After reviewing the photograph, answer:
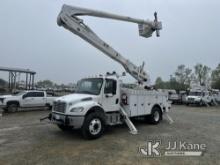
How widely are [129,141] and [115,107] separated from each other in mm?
1856

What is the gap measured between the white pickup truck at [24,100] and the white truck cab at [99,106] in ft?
27.9

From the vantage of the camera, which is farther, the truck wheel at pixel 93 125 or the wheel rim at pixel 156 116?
the wheel rim at pixel 156 116

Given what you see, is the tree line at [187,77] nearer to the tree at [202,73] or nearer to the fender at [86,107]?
the tree at [202,73]

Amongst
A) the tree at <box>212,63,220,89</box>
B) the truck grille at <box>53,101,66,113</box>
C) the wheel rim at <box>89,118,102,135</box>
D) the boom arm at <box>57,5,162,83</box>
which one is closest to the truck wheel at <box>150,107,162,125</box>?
the boom arm at <box>57,5,162,83</box>

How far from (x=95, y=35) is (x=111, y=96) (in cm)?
295

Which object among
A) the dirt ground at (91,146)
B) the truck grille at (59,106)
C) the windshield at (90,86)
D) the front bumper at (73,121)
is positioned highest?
the windshield at (90,86)

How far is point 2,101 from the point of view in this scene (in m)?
15.6

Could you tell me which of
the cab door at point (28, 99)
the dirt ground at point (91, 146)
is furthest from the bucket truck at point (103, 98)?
the cab door at point (28, 99)

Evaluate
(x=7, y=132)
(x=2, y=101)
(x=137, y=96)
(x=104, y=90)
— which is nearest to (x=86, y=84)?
(x=104, y=90)

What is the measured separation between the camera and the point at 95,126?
795 cm

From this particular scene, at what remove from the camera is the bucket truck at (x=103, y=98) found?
774cm

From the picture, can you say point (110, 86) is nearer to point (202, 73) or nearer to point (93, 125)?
point (93, 125)

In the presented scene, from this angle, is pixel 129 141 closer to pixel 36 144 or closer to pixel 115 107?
pixel 115 107

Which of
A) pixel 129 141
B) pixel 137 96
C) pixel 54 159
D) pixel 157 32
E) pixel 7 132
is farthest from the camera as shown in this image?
pixel 157 32
